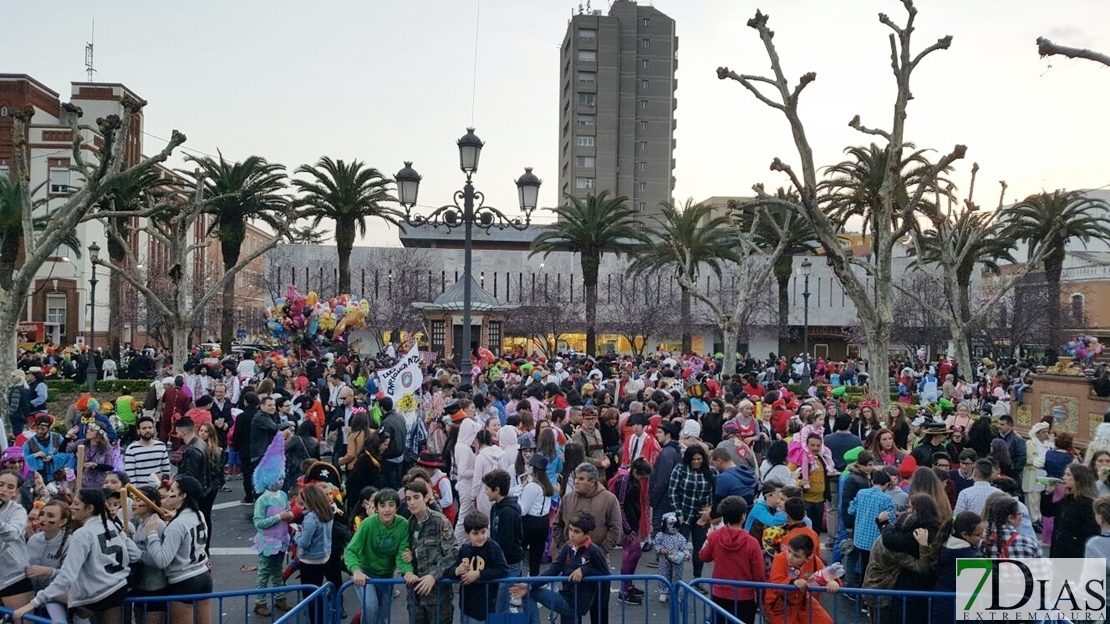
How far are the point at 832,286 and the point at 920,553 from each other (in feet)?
180

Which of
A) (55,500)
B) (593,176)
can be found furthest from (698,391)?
(593,176)

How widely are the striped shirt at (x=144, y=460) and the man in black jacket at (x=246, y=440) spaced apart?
9.20ft

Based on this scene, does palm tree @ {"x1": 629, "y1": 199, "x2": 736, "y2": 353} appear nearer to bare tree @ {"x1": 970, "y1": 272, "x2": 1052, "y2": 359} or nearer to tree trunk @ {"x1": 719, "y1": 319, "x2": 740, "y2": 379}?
tree trunk @ {"x1": 719, "y1": 319, "x2": 740, "y2": 379}

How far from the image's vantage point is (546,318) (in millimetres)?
46531

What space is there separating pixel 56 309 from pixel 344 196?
109 feet

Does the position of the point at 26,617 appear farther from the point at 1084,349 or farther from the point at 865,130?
the point at 1084,349

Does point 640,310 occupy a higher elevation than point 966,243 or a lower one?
lower

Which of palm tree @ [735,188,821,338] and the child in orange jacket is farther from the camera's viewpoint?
palm tree @ [735,188,821,338]

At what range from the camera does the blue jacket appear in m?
6.79

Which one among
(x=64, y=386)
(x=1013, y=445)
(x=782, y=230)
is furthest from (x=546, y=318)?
(x=1013, y=445)

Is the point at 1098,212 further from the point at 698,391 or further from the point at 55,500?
the point at 55,500

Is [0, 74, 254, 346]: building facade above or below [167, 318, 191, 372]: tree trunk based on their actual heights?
above

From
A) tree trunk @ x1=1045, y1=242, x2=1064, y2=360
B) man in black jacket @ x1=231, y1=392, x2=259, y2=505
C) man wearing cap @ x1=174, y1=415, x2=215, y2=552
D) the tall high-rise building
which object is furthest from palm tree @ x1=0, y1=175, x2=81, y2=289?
the tall high-rise building

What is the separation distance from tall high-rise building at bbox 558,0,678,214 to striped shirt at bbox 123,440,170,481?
244ft
